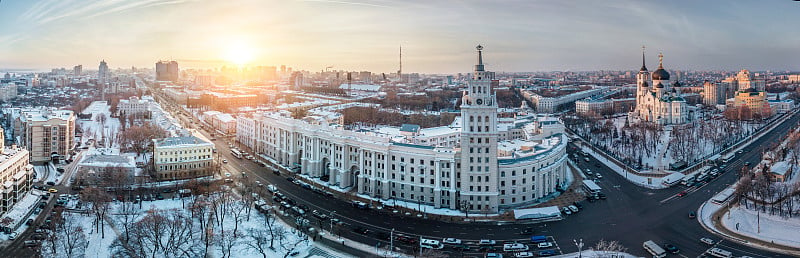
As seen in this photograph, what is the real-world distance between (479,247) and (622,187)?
5225 millimetres

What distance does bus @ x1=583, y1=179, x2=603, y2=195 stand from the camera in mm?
10539

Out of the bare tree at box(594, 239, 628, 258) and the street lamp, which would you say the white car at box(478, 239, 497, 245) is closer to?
the street lamp

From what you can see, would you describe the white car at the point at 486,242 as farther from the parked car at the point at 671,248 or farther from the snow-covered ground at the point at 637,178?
the snow-covered ground at the point at 637,178

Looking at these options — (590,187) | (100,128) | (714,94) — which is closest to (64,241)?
(590,187)

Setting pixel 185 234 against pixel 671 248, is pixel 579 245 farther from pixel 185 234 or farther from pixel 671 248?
pixel 185 234

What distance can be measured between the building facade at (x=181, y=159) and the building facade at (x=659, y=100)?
670 inches

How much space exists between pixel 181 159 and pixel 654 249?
986 cm

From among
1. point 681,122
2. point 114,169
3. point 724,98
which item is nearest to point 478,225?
point 114,169

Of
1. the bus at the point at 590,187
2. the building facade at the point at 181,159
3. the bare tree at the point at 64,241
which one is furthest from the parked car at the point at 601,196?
the bare tree at the point at 64,241

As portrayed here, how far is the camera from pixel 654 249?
711 cm

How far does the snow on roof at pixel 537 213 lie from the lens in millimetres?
8750

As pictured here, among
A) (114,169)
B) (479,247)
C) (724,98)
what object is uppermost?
(724,98)

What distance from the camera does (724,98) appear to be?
29344 millimetres

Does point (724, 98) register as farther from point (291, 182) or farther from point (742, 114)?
point (291, 182)
